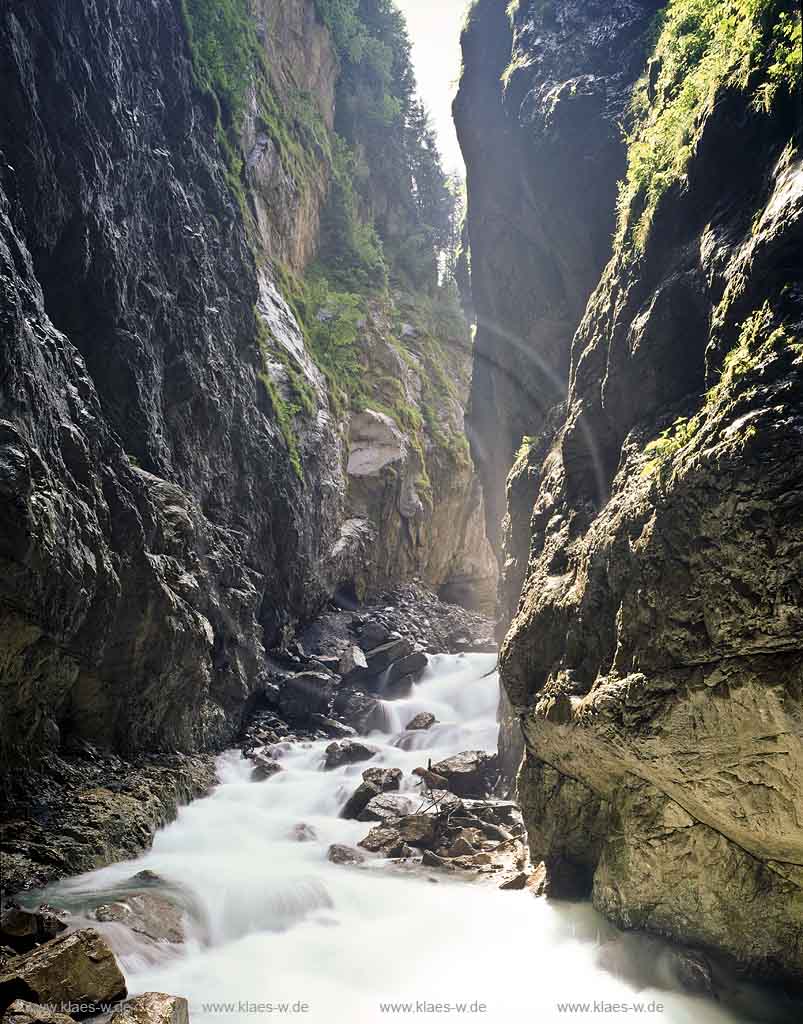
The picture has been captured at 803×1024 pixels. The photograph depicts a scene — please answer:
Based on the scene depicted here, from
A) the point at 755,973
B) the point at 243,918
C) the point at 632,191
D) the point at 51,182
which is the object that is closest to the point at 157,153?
the point at 51,182

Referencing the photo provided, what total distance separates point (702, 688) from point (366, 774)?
1170 centimetres

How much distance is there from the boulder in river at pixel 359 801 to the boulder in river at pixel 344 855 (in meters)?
2.12

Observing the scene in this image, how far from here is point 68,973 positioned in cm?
640

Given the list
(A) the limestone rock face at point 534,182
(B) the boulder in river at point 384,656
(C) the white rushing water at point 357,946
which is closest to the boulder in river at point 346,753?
(C) the white rushing water at point 357,946

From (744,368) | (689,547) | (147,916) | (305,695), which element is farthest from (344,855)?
(744,368)

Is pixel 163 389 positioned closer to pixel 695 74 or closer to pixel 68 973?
pixel 695 74

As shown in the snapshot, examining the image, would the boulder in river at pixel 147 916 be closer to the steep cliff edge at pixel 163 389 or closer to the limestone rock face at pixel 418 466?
the steep cliff edge at pixel 163 389

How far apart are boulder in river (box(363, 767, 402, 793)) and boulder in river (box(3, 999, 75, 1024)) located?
11016mm

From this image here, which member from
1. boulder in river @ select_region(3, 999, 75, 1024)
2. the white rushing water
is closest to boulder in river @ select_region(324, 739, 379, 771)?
the white rushing water

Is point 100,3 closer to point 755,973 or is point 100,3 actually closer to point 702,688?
point 702,688

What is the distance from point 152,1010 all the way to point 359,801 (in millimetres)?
9232

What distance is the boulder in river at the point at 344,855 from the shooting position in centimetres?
1234

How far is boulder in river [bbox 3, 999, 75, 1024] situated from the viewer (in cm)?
548

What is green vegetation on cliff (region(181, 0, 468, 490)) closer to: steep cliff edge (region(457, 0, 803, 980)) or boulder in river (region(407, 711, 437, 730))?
boulder in river (region(407, 711, 437, 730))
